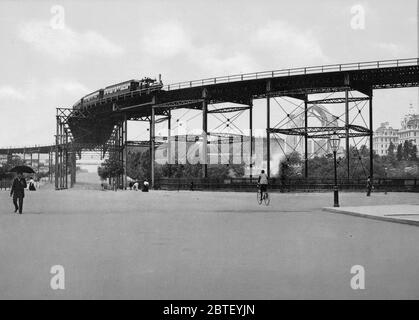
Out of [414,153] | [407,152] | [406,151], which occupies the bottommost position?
[414,153]

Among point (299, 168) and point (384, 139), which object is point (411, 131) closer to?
point (384, 139)

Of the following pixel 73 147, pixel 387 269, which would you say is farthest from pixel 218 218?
pixel 73 147

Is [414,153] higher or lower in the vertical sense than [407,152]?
lower

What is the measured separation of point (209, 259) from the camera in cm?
824

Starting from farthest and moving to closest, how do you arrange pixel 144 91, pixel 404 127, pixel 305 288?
pixel 404 127, pixel 144 91, pixel 305 288

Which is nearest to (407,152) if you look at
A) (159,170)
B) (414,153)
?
(414,153)

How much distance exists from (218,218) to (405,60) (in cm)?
2827

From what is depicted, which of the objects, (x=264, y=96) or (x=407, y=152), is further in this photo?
(x=407, y=152)

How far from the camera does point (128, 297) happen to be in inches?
223

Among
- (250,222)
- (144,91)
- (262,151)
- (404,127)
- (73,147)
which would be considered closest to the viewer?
(250,222)

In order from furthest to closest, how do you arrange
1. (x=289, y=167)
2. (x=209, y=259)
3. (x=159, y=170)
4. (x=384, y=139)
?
(x=384, y=139) → (x=159, y=170) → (x=289, y=167) → (x=209, y=259)

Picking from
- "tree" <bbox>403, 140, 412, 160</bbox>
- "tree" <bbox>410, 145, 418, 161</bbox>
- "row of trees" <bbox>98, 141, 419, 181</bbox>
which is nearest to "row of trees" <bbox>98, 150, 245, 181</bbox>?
"row of trees" <bbox>98, 141, 419, 181</bbox>

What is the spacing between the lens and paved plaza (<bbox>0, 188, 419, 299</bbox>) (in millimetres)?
6024
